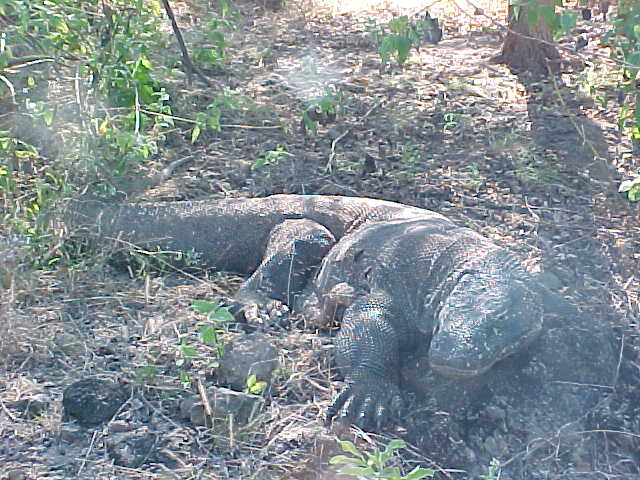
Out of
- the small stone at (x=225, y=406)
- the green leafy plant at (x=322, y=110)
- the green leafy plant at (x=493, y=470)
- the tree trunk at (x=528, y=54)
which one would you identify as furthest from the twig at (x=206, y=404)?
the tree trunk at (x=528, y=54)

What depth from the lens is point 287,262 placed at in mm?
4344

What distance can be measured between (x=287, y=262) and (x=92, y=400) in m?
1.44

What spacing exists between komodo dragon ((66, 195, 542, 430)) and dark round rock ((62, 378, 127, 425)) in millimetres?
799

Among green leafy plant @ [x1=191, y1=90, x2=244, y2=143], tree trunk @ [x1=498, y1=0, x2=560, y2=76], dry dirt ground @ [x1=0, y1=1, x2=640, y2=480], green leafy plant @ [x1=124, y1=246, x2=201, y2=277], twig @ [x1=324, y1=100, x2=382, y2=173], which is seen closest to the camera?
dry dirt ground @ [x1=0, y1=1, x2=640, y2=480]

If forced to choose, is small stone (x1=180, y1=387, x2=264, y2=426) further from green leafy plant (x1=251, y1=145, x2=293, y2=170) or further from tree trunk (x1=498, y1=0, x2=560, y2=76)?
tree trunk (x1=498, y1=0, x2=560, y2=76)

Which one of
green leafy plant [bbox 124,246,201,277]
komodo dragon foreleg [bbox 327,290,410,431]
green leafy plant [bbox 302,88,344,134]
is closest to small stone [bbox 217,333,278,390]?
komodo dragon foreleg [bbox 327,290,410,431]

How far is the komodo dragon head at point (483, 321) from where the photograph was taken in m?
3.14

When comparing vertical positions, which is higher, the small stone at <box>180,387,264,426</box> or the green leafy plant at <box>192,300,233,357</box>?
the green leafy plant at <box>192,300,233,357</box>

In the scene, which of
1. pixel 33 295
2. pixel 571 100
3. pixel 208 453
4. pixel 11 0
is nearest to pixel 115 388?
pixel 208 453

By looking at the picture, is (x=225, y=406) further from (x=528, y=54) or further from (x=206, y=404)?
(x=528, y=54)

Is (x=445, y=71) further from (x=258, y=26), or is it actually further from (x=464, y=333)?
(x=464, y=333)

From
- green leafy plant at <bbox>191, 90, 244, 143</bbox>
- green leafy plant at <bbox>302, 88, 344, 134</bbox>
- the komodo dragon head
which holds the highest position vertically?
green leafy plant at <bbox>191, 90, 244, 143</bbox>

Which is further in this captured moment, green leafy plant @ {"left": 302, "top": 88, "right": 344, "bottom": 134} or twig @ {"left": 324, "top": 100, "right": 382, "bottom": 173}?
green leafy plant @ {"left": 302, "top": 88, "right": 344, "bottom": 134}

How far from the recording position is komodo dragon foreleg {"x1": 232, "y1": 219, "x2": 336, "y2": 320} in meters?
4.20
